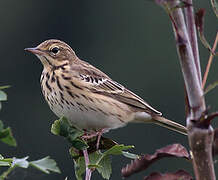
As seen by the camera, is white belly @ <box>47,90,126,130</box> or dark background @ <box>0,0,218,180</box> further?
dark background @ <box>0,0,218,180</box>

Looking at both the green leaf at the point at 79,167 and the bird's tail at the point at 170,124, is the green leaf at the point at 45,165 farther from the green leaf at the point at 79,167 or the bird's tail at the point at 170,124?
the bird's tail at the point at 170,124

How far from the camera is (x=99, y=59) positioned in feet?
97.2

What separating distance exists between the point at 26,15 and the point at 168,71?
37.2 feet

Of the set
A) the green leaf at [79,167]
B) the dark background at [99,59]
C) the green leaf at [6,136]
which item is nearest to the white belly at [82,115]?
the green leaf at [79,167]

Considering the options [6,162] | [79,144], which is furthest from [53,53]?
[6,162]

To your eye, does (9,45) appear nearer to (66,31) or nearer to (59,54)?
(66,31)

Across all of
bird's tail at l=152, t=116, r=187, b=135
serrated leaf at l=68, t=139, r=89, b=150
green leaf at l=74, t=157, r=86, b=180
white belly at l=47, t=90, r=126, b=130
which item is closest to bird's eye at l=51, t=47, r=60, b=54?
white belly at l=47, t=90, r=126, b=130

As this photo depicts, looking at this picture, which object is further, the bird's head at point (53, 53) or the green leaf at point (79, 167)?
the bird's head at point (53, 53)

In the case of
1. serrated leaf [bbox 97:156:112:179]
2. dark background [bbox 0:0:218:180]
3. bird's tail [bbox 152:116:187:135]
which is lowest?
dark background [bbox 0:0:218:180]

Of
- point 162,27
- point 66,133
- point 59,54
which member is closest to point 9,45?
point 162,27

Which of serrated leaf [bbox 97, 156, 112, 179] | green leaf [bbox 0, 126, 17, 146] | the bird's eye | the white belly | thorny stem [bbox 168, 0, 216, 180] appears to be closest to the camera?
thorny stem [bbox 168, 0, 216, 180]

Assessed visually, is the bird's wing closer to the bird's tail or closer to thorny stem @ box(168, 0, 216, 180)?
the bird's tail

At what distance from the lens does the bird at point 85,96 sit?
5.16 m

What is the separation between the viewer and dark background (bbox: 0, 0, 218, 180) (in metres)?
24.2
